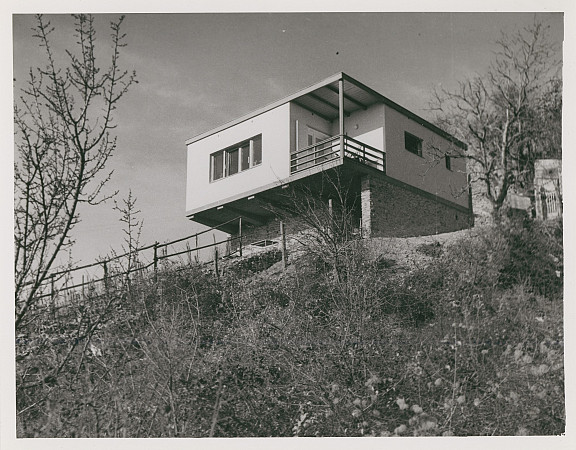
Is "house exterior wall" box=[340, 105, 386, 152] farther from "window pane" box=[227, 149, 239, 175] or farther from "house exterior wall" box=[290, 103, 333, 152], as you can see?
"window pane" box=[227, 149, 239, 175]

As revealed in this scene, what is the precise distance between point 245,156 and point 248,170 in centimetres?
52

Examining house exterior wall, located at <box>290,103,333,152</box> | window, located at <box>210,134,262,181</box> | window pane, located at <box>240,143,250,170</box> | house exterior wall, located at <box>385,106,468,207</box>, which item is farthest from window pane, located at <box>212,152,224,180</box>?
house exterior wall, located at <box>385,106,468,207</box>

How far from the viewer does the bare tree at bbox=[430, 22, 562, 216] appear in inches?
375

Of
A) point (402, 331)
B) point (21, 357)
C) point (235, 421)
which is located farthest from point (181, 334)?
point (402, 331)

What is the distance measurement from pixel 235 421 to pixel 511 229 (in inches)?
231

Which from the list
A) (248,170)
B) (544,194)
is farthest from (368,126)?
(544,194)

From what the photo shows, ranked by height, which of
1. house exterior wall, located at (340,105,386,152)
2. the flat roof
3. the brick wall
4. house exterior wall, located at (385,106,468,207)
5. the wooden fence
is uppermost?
the flat roof

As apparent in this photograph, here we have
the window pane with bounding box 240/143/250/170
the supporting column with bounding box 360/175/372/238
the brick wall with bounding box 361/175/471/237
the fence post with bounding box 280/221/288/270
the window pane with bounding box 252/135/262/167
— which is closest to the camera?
the fence post with bounding box 280/221/288/270

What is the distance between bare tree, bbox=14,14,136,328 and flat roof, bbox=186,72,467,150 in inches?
307

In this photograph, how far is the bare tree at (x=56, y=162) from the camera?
6.17 metres

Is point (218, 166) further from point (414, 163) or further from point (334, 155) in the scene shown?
point (414, 163)

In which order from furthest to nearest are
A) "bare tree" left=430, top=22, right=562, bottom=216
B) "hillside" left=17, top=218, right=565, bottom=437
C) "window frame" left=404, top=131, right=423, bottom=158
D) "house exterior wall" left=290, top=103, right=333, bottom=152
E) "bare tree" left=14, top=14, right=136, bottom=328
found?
"house exterior wall" left=290, top=103, right=333, bottom=152 < "window frame" left=404, top=131, right=423, bottom=158 < "bare tree" left=430, top=22, right=562, bottom=216 < "hillside" left=17, top=218, right=565, bottom=437 < "bare tree" left=14, top=14, right=136, bottom=328

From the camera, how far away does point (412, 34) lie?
9.69 meters

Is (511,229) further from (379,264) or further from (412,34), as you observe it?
(412,34)
